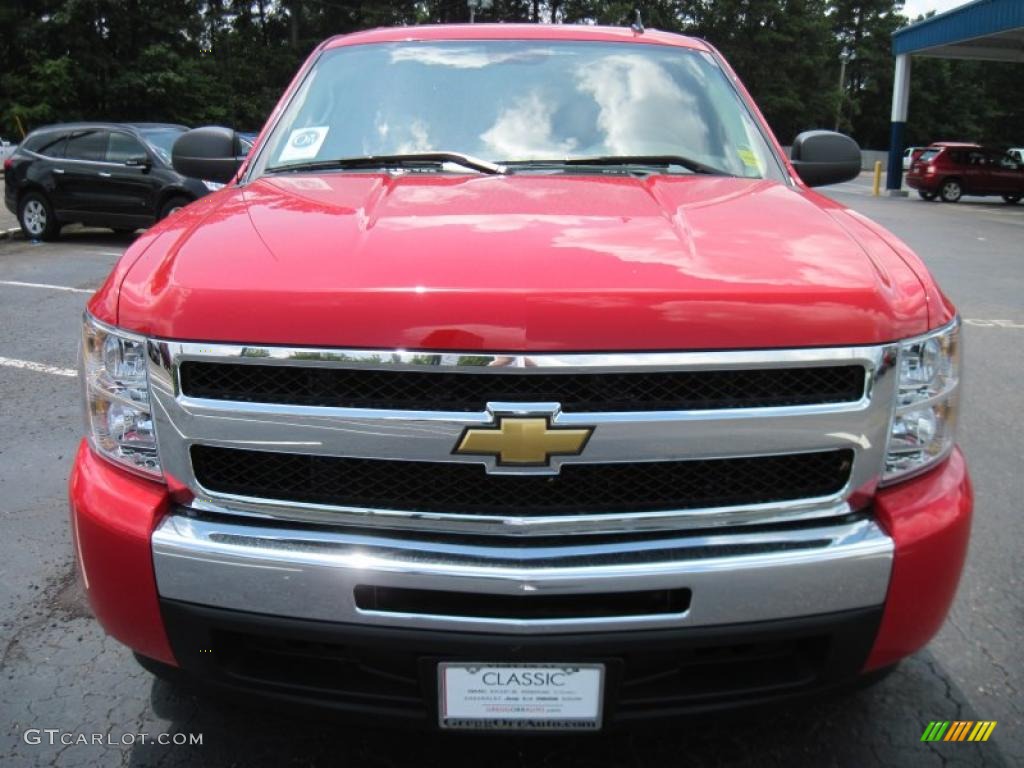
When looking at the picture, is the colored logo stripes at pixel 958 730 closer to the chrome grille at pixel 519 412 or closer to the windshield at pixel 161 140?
the chrome grille at pixel 519 412

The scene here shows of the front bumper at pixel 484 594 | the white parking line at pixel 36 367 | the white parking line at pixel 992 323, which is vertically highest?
the front bumper at pixel 484 594

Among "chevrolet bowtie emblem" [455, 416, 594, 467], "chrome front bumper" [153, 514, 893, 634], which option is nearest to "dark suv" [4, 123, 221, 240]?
"chrome front bumper" [153, 514, 893, 634]

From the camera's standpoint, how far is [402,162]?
2.80 meters

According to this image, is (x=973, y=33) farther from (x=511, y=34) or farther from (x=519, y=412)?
(x=519, y=412)

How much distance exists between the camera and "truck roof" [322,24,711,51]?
338cm

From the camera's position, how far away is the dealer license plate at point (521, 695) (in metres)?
1.75

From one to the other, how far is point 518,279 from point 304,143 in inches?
62.0

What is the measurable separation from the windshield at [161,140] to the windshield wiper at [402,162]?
34.5 ft

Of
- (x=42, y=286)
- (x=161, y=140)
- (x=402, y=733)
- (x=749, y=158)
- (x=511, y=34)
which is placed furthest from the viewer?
(x=161, y=140)

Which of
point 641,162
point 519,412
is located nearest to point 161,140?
Answer: point 641,162

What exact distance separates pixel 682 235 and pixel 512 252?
437 mm

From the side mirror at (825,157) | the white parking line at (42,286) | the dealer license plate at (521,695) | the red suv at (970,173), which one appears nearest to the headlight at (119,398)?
the dealer license plate at (521,695)

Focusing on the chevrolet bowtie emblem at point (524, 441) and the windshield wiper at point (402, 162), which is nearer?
the chevrolet bowtie emblem at point (524, 441)

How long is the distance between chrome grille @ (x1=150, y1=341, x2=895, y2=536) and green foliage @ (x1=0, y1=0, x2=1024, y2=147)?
18.1ft
